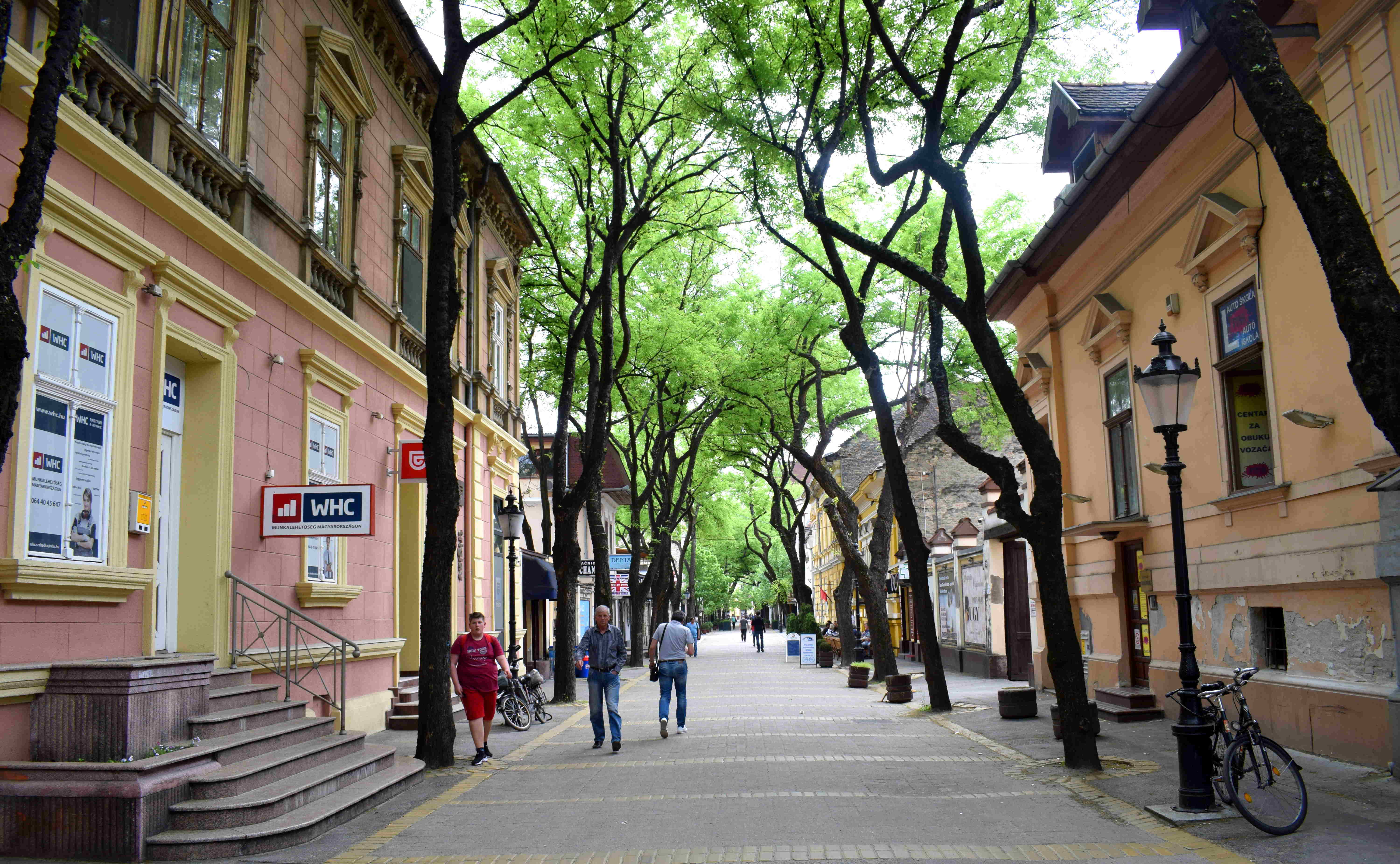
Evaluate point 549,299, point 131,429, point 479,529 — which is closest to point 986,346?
point 131,429

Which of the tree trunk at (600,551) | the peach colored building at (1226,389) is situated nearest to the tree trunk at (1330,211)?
the peach colored building at (1226,389)

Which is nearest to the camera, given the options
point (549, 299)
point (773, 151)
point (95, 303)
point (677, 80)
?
point (95, 303)

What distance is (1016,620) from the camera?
935 inches

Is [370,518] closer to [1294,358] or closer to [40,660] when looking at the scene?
[40,660]

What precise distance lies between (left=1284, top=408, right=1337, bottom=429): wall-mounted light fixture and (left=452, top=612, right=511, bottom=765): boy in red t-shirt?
8278mm

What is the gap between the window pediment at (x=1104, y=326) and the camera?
14914 millimetres

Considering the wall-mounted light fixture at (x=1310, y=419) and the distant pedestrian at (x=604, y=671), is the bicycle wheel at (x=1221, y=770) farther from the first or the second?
the distant pedestrian at (x=604, y=671)

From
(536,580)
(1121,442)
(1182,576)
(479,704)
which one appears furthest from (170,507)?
(536,580)

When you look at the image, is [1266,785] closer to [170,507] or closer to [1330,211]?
[1330,211]

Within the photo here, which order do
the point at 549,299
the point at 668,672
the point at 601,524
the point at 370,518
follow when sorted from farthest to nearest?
the point at 549,299 → the point at 601,524 → the point at 668,672 → the point at 370,518

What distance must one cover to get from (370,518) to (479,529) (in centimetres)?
1041

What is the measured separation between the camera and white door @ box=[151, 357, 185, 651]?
A: 9875 mm

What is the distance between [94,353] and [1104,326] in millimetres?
12762

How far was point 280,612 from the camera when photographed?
38.7 feet
